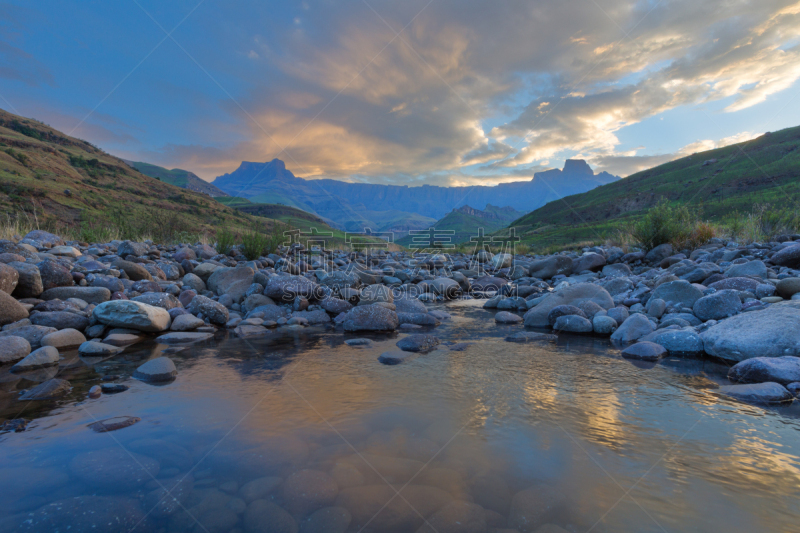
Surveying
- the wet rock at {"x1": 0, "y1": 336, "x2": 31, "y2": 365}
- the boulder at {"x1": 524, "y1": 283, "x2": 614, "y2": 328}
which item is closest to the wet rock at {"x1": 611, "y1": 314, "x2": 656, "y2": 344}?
the boulder at {"x1": 524, "y1": 283, "x2": 614, "y2": 328}

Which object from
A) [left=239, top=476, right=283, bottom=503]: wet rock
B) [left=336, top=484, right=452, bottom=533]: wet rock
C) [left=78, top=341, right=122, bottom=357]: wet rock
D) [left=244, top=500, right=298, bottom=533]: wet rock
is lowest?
[left=336, top=484, right=452, bottom=533]: wet rock

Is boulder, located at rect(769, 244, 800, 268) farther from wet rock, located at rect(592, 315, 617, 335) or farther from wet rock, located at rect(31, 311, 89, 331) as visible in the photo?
wet rock, located at rect(31, 311, 89, 331)

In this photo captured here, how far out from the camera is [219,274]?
10500 millimetres

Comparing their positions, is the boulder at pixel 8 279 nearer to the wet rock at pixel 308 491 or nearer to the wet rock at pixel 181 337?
the wet rock at pixel 181 337

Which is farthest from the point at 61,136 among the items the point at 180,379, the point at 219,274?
the point at 180,379

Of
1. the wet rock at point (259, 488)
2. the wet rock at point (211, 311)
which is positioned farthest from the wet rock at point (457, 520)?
the wet rock at point (211, 311)

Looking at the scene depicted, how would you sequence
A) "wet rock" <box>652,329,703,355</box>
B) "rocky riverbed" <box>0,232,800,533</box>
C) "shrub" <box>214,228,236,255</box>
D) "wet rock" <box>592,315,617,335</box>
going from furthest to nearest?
"shrub" <box>214,228,236,255</box>, "wet rock" <box>592,315,617,335</box>, "wet rock" <box>652,329,703,355</box>, "rocky riverbed" <box>0,232,800,533</box>

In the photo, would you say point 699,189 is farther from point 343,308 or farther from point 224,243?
point 224,243

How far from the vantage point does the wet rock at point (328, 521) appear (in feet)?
7.98

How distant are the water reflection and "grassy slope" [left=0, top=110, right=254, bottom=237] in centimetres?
1830

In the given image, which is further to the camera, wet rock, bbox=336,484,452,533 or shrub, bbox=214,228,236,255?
shrub, bbox=214,228,236,255

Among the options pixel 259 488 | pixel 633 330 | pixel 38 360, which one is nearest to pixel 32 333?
pixel 38 360

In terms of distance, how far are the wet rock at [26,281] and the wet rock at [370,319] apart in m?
6.20

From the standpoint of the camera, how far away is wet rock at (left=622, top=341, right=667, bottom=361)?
6.01m
